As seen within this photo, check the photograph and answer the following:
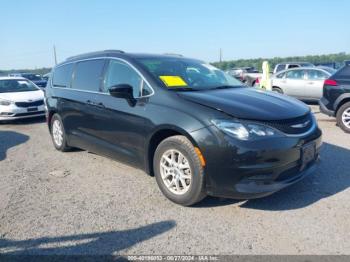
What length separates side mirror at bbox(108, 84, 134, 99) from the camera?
13.7ft

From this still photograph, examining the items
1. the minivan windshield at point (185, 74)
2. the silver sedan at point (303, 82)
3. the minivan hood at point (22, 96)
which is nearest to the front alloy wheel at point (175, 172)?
the minivan windshield at point (185, 74)

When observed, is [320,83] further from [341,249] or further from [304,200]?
[341,249]

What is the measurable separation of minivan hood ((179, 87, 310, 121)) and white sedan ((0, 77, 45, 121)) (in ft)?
25.8

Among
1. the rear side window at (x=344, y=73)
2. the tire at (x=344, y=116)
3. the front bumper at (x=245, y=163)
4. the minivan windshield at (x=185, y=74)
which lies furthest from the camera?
the rear side window at (x=344, y=73)

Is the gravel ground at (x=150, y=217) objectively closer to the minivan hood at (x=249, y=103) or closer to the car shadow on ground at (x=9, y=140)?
the minivan hood at (x=249, y=103)

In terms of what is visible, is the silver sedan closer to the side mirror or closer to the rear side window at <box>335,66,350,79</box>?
the rear side window at <box>335,66,350,79</box>

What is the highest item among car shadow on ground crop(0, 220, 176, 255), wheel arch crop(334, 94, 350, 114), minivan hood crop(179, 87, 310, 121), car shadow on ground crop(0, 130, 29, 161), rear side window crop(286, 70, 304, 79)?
minivan hood crop(179, 87, 310, 121)

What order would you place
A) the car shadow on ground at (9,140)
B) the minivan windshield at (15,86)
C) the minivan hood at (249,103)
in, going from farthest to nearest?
the minivan windshield at (15,86) → the car shadow on ground at (9,140) → the minivan hood at (249,103)

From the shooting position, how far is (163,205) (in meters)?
3.96

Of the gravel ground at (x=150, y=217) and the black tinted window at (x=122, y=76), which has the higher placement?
the black tinted window at (x=122, y=76)

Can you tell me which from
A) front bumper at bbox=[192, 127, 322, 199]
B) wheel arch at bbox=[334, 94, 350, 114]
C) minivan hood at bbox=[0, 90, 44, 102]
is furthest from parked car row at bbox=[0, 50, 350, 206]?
minivan hood at bbox=[0, 90, 44, 102]

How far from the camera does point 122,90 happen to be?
4199mm

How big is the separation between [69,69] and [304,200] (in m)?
4.51

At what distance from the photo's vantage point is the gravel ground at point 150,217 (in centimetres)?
310
